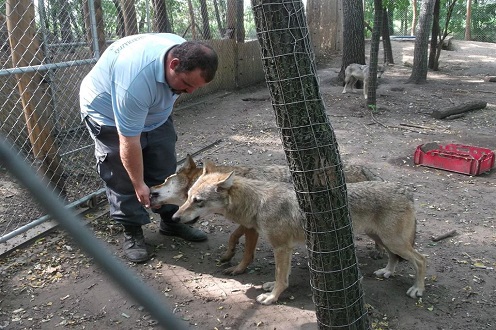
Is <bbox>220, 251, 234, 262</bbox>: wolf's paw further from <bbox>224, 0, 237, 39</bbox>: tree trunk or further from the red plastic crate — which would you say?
<bbox>224, 0, 237, 39</bbox>: tree trunk

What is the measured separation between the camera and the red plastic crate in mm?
7055

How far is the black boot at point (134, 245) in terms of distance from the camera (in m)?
4.77

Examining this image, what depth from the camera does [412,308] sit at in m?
3.94

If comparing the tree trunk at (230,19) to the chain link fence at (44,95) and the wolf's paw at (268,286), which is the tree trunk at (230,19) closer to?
the chain link fence at (44,95)

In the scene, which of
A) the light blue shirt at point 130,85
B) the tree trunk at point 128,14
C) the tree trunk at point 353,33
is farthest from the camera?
the tree trunk at point 353,33

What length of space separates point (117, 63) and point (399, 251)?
9.95ft

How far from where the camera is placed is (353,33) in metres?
13.9

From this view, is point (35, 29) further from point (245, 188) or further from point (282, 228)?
point (282, 228)

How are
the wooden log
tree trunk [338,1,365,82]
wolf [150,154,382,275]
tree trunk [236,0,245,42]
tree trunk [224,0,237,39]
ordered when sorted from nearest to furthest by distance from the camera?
wolf [150,154,382,275] < the wooden log < tree trunk [338,1,365,82] < tree trunk [224,0,237,39] < tree trunk [236,0,245,42]

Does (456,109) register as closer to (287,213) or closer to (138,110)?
(287,213)

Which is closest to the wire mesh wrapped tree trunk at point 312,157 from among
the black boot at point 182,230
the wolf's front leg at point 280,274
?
the wolf's front leg at point 280,274

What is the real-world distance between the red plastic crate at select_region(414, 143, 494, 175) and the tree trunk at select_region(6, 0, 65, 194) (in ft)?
18.6

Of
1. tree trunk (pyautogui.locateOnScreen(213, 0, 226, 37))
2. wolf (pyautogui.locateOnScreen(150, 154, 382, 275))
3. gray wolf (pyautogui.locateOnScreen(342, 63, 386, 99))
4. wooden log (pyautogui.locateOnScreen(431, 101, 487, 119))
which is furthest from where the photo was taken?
tree trunk (pyautogui.locateOnScreen(213, 0, 226, 37))

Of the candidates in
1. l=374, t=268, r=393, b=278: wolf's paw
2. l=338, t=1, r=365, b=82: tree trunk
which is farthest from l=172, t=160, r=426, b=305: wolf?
l=338, t=1, r=365, b=82: tree trunk
